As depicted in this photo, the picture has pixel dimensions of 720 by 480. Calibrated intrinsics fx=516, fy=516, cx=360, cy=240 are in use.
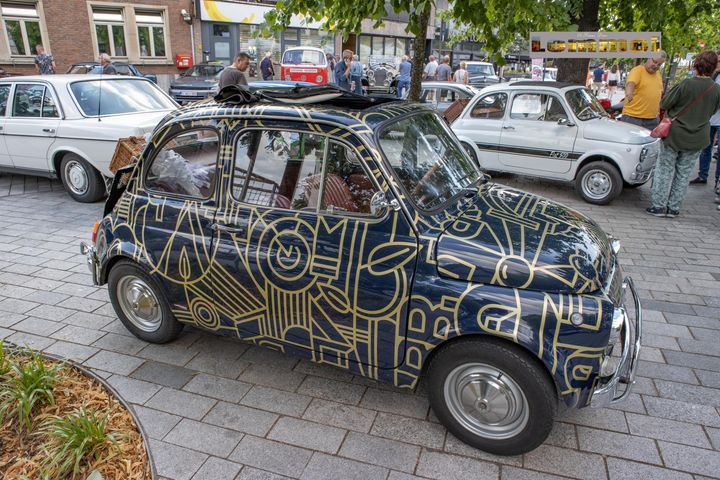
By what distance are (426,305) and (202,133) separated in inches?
74.8

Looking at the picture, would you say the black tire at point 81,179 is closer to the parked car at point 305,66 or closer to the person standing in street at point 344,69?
the person standing in street at point 344,69

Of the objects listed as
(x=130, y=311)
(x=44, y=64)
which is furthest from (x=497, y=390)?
(x=44, y=64)

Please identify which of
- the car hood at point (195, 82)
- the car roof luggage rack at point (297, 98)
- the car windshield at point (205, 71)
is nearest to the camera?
the car roof luggage rack at point (297, 98)

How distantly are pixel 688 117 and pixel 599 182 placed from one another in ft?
5.11

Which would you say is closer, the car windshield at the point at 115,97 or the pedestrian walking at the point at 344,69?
the car windshield at the point at 115,97

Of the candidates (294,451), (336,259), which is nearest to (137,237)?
(336,259)

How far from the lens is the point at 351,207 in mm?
3033

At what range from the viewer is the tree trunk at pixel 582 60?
8797mm

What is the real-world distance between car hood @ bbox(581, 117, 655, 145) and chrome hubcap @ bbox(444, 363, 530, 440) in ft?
20.5

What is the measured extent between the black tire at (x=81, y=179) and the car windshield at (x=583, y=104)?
734 centimetres

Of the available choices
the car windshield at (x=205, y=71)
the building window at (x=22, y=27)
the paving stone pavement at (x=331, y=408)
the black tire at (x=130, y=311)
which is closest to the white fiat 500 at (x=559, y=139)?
the paving stone pavement at (x=331, y=408)

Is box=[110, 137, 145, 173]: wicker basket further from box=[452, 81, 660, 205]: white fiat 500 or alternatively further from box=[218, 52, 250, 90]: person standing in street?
box=[452, 81, 660, 205]: white fiat 500

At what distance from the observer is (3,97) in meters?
8.34

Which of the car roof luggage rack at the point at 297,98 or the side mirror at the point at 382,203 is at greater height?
the car roof luggage rack at the point at 297,98
